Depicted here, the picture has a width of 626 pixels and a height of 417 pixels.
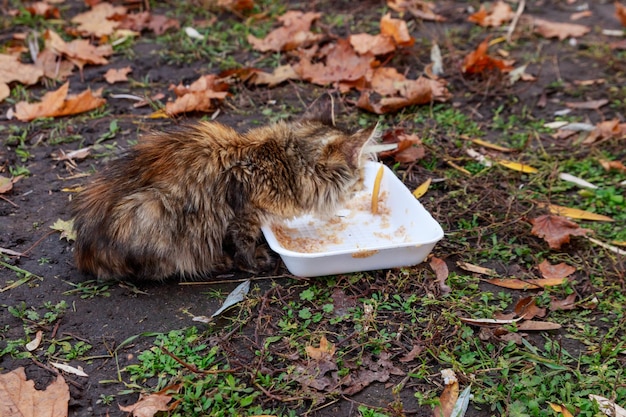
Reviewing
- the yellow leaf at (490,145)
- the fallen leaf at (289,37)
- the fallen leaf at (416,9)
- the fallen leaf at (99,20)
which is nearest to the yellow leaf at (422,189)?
the yellow leaf at (490,145)

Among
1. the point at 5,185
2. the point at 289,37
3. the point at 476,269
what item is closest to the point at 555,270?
the point at 476,269

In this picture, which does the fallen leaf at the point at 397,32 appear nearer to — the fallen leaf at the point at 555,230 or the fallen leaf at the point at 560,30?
the fallen leaf at the point at 560,30

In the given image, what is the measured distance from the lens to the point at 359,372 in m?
3.41

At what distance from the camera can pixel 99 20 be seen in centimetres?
725

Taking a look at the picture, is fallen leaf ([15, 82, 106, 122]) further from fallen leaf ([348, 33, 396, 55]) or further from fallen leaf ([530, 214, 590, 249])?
fallen leaf ([530, 214, 590, 249])

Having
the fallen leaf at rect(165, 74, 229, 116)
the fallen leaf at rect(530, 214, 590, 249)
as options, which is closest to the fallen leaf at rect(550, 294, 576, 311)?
the fallen leaf at rect(530, 214, 590, 249)

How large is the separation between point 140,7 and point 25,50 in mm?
1533

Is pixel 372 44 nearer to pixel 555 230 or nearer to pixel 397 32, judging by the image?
pixel 397 32

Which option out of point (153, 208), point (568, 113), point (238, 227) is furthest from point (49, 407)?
point (568, 113)

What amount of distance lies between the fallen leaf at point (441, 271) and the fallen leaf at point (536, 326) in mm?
462

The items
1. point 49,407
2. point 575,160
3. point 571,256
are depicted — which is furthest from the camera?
point 575,160

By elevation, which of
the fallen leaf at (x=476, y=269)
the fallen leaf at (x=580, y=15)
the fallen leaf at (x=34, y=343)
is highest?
the fallen leaf at (x=34, y=343)

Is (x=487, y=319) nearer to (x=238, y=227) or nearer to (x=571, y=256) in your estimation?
(x=571, y=256)

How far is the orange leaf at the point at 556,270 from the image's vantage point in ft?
13.8
